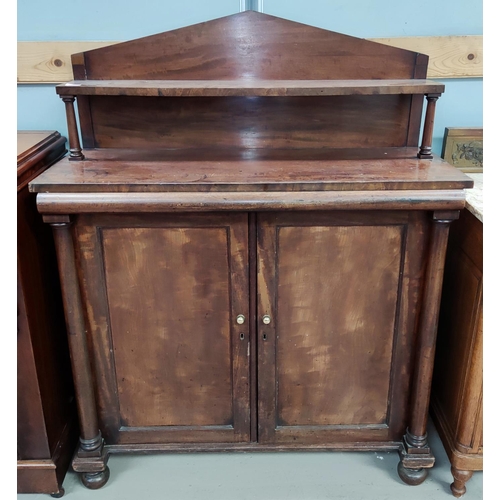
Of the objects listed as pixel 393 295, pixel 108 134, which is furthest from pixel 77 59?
pixel 393 295

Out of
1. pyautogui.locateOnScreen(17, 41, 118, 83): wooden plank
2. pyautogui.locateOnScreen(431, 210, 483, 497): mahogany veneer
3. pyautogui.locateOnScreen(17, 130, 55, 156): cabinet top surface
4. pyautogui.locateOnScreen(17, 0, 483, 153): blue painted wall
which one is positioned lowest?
pyautogui.locateOnScreen(431, 210, 483, 497): mahogany veneer

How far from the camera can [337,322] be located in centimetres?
153

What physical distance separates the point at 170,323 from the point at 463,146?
1252mm

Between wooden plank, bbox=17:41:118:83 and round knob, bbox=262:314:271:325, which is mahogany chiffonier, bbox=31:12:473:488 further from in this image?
→ wooden plank, bbox=17:41:118:83

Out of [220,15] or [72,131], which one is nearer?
[72,131]

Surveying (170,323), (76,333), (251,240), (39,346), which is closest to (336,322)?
(251,240)

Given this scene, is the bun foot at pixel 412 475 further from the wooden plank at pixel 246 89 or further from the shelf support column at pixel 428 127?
the wooden plank at pixel 246 89

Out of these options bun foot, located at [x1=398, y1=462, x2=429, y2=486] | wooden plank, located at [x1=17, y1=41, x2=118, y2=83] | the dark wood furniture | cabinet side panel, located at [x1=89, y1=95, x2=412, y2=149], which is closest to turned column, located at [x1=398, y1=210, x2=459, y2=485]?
bun foot, located at [x1=398, y1=462, x2=429, y2=486]

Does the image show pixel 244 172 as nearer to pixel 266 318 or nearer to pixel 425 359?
pixel 266 318

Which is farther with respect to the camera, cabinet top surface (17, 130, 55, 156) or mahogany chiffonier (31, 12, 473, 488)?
cabinet top surface (17, 130, 55, 156)

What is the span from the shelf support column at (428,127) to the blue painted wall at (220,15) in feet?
1.38

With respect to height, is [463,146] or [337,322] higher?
[463,146]

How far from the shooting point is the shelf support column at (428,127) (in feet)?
4.84

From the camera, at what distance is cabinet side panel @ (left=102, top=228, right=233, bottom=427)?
56.8 inches
